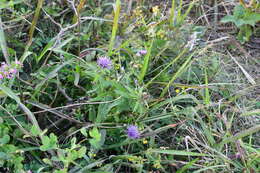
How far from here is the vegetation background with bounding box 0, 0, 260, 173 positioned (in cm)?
125

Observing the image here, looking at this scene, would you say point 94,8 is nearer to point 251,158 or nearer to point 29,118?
point 29,118

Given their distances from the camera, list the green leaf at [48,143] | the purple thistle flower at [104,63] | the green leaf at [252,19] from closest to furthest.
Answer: the green leaf at [48,143]
the purple thistle flower at [104,63]
the green leaf at [252,19]

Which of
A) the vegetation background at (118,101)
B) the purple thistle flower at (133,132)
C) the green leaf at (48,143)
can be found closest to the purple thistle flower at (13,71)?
the vegetation background at (118,101)

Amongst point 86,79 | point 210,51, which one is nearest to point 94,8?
point 86,79

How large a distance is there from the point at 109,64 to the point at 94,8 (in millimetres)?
589

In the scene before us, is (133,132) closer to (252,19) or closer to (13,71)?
(13,71)

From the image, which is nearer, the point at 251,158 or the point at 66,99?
the point at 251,158

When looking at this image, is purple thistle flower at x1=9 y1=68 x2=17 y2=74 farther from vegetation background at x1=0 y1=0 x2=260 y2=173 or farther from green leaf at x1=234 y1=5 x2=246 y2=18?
green leaf at x1=234 y1=5 x2=246 y2=18

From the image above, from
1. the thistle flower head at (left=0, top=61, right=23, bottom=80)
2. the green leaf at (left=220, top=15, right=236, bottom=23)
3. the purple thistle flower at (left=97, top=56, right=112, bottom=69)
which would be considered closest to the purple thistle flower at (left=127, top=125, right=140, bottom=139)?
the purple thistle flower at (left=97, top=56, right=112, bottom=69)

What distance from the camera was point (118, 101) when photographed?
1309mm

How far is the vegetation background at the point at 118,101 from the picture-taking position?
1.25 metres

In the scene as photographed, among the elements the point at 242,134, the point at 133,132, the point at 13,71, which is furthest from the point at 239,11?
the point at 13,71

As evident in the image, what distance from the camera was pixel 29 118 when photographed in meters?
1.24

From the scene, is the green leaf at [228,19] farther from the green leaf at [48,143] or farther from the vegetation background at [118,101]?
the green leaf at [48,143]
